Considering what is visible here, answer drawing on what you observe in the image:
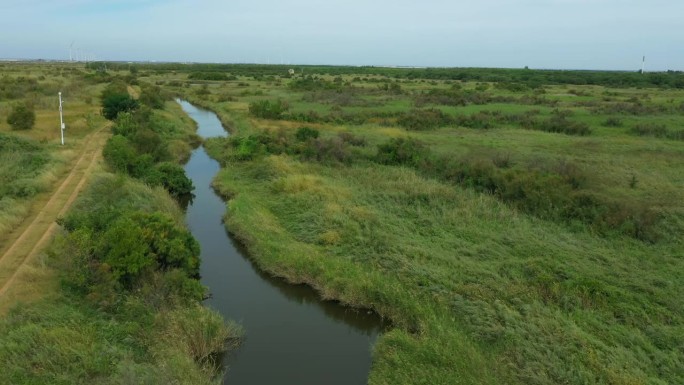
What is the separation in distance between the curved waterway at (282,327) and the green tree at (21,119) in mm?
19471

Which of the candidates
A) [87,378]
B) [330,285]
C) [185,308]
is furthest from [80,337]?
[330,285]

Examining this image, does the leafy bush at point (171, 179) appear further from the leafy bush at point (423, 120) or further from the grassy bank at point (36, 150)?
the leafy bush at point (423, 120)

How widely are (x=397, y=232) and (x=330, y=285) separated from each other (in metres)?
3.64

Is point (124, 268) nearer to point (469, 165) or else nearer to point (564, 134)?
point (469, 165)

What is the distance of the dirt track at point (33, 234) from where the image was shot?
11500mm

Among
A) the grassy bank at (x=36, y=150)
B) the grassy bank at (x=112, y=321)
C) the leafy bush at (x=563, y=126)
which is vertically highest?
the leafy bush at (x=563, y=126)

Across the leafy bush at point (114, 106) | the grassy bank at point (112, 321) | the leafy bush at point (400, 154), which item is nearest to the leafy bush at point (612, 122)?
the leafy bush at point (400, 154)

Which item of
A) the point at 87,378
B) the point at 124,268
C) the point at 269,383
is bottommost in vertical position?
the point at 269,383

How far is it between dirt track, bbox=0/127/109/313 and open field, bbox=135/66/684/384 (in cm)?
571

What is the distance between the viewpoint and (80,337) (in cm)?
960

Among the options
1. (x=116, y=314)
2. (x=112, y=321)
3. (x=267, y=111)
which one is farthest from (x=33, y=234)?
(x=267, y=111)

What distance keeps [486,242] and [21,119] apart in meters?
28.2

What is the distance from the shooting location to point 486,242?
1535 centimetres

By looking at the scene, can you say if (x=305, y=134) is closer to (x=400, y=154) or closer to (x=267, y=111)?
(x=400, y=154)
